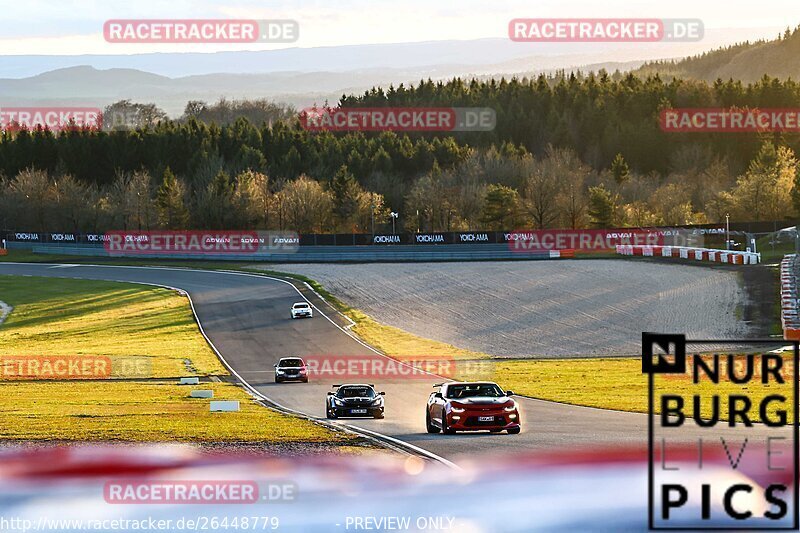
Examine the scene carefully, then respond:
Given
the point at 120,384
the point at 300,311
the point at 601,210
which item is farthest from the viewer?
the point at 601,210

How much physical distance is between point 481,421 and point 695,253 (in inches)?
2734

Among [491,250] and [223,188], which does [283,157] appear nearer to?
[223,188]

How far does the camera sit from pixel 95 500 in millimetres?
19000

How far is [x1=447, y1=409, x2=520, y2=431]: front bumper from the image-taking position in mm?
27594

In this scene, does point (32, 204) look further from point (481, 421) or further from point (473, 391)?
point (481, 421)

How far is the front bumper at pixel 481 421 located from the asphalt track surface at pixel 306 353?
252mm

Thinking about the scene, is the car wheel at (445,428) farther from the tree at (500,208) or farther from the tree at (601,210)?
the tree at (500,208)

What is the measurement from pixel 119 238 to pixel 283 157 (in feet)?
185

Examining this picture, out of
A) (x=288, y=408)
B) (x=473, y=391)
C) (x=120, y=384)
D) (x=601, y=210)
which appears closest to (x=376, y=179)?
(x=601, y=210)

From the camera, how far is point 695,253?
306ft

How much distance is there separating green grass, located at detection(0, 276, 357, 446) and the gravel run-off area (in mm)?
14733

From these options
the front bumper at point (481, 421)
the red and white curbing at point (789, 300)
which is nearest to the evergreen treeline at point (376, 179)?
the red and white curbing at point (789, 300)

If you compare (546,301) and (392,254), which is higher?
(392,254)

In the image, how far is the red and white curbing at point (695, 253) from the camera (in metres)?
86.5
